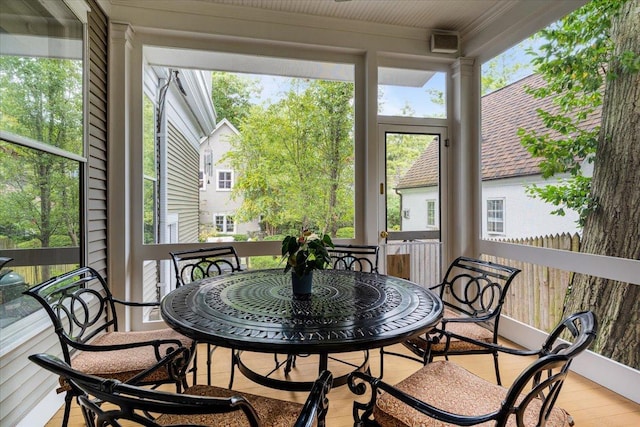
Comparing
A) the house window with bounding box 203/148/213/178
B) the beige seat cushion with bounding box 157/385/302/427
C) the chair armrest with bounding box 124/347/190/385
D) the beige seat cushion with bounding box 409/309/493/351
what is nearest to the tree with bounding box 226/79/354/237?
the house window with bounding box 203/148/213/178

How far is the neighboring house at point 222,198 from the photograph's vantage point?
3465 mm

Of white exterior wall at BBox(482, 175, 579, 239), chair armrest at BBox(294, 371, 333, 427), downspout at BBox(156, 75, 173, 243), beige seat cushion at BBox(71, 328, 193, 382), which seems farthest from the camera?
downspout at BBox(156, 75, 173, 243)

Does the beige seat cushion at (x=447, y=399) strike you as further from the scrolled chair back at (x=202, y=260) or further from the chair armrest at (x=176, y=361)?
the scrolled chair back at (x=202, y=260)

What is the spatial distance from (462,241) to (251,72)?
2.80 m

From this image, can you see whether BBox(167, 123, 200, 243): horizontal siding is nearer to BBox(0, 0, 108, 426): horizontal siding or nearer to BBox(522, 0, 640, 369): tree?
BBox(0, 0, 108, 426): horizontal siding

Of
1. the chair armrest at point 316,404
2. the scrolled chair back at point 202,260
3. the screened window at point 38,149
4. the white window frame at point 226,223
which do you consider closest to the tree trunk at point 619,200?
the chair armrest at point 316,404

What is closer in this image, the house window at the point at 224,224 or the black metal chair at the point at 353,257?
the black metal chair at the point at 353,257

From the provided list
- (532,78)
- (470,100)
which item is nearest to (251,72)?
(470,100)

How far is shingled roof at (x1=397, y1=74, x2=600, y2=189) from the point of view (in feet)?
9.94

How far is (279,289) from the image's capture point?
2.04 meters

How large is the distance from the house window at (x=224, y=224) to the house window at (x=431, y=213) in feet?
6.80

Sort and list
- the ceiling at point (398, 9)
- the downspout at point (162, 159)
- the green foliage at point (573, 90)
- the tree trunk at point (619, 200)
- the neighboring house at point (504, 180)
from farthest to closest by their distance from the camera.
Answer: the downspout at point (162, 159), the ceiling at point (398, 9), the neighboring house at point (504, 180), the green foliage at point (573, 90), the tree trunk at point (619, 200)

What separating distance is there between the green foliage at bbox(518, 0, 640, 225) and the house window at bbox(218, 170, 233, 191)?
9.16 feet

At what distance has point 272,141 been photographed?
351 cm
